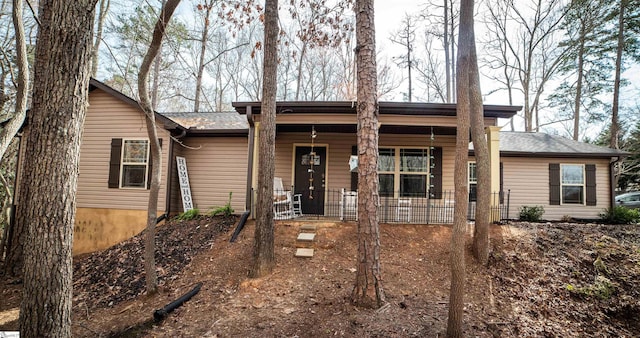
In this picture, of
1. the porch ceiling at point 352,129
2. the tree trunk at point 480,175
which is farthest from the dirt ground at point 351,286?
the porch ceiling at point 352,129

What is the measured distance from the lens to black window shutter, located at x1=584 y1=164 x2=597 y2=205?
357 inches

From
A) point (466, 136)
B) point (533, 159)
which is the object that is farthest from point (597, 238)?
point (466, 136)

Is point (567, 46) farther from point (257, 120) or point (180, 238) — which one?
point (180, 238)

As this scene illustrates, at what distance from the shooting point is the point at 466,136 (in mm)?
3369

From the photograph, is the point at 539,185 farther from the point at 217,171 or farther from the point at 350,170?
the point at 217,171

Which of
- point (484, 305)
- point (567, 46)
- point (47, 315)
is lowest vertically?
point (484, 305)

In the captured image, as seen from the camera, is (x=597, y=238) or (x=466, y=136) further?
(x=597, y=238)

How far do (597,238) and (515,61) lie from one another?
13524 millimetres

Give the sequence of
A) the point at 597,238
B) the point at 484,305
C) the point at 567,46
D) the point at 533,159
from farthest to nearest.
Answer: the point at 567,46
the point at 533,159
the point at 597,238
the point at 484,305

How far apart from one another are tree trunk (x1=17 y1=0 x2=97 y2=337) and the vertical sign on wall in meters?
5.66

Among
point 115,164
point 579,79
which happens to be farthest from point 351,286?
point 579,79

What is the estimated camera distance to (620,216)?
8.64 metres

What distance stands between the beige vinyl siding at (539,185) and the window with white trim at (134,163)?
10831 millimetres

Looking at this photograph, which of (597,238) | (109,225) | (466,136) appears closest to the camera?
(466,136)
